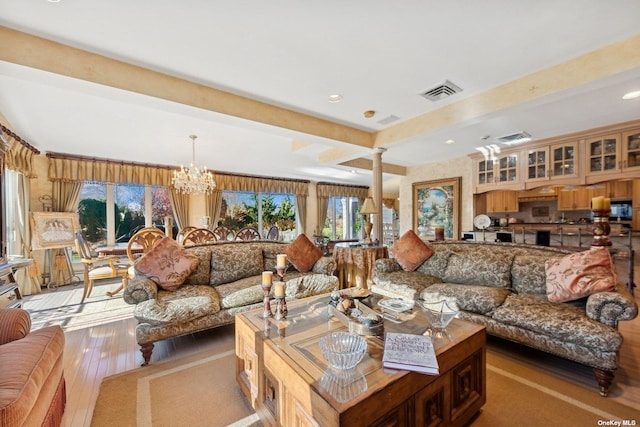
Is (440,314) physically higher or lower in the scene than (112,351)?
higher

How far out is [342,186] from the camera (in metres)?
9.20

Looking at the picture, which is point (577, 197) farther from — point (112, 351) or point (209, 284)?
point (112, 351)

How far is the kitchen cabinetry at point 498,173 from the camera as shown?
503 centimetres

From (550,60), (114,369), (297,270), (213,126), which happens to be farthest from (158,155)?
(550,60)

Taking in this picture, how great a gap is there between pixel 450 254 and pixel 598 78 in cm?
208

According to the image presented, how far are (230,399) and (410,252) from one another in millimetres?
2553

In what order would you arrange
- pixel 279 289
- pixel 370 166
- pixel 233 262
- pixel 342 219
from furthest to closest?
1. pixel 342 219
2. pixel 370 166
3. pixel 233 262
4. pixel 279 289

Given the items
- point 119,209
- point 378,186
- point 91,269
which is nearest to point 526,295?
point 378,186

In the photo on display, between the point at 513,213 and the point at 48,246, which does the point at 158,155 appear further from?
the point at 513,213

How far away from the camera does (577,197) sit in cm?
500

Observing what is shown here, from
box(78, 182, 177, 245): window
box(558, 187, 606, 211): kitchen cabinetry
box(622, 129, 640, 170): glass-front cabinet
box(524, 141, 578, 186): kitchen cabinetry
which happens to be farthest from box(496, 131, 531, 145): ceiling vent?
box(78, 182, 177, 245): window

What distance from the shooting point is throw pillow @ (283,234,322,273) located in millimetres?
3461

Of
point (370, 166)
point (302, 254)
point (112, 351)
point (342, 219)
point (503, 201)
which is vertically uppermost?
point (370, 166)

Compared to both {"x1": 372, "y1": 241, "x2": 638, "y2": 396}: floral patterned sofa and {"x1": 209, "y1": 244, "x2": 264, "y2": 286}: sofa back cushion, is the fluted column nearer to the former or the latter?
{"x1": 372, "y1": 241, "x2": 638, "y2": 396}: floral patterned sofa
